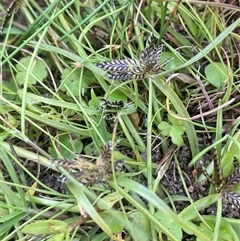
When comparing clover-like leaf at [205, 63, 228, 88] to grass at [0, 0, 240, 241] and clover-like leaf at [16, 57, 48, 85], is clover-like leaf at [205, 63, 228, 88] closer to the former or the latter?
grass at [0, 0, 240, 241]

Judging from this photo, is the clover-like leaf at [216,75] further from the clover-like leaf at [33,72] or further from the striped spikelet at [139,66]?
the clover-like leaf at [33,72]

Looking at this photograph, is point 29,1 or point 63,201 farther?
point 29,1

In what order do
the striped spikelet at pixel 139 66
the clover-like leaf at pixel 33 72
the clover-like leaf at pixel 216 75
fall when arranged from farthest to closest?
the clover-like leaf at pixel 33 72 → the clover-like leaf at pixel 216 75 → the striped spikelet at pixel 139 66

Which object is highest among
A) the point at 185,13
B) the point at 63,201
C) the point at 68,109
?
the point at 185,13

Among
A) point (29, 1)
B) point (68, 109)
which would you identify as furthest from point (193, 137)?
point (29, 1)

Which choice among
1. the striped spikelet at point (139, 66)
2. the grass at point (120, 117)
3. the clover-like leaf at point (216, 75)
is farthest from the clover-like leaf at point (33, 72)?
the clover-like leaf at point (216, 75)

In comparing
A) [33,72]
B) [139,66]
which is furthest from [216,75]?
[33,72]

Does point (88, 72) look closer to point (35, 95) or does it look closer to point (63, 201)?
point (35, 95)

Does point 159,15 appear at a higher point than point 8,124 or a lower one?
higher
